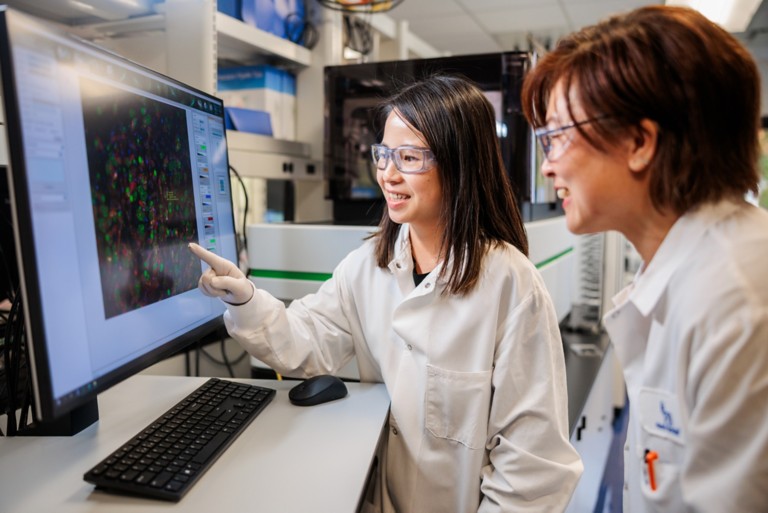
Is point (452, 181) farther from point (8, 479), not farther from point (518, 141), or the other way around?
point (8, 479)

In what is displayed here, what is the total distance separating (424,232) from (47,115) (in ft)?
2.24

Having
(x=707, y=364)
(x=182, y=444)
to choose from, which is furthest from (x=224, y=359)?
(x=707, y=364)

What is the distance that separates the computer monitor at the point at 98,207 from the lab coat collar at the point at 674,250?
68cm

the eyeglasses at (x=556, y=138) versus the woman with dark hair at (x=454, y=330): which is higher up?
the eyeglasses at (x=556, y=138)

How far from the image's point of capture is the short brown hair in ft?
2.11

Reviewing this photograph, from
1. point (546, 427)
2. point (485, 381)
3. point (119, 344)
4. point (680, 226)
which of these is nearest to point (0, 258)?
point (119, 344)

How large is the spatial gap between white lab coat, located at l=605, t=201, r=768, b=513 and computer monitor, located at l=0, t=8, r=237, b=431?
0.68 meters

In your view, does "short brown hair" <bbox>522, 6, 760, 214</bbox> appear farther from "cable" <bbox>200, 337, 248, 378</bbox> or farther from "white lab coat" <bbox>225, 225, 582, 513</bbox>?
"cable" <bbox>200, 337, 248, 378</bbox>

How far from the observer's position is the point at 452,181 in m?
1.04

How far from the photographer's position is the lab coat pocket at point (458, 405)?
97 cm

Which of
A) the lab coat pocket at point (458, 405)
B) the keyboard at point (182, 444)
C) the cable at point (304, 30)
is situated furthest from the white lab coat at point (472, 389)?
the cable at point (304, 30)

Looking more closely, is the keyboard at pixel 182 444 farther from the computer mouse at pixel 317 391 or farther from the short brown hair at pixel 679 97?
the short brown hair at pixel 679 97

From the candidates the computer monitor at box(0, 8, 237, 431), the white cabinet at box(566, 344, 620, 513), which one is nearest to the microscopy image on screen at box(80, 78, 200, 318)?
the computer monitor at box(0, 8, 237, 431)

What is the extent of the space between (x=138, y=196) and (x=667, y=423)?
0.77 metres
